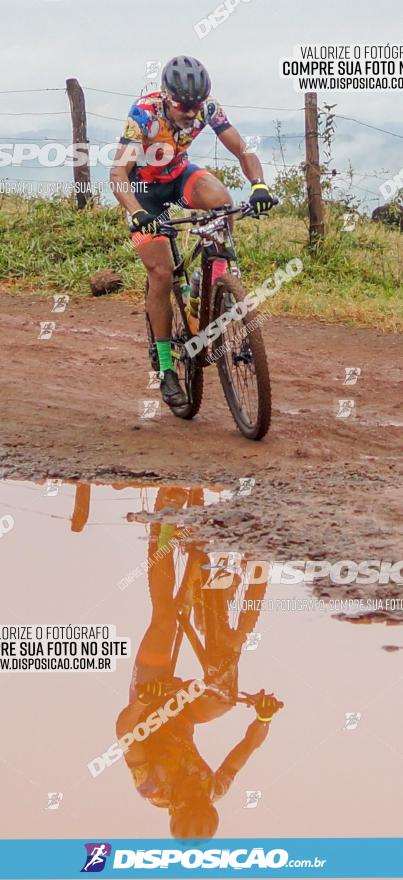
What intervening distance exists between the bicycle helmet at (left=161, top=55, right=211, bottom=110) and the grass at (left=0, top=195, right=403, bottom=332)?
15.8 ft

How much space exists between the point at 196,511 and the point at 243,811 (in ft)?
8.86

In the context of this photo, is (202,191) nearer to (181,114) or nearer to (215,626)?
(181,114)

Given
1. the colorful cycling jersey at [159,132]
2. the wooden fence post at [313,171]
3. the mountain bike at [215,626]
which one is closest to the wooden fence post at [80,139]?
the wooden fence post at [313,171]

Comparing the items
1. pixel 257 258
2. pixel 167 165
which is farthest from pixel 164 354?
pixel 257 258

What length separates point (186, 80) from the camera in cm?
650

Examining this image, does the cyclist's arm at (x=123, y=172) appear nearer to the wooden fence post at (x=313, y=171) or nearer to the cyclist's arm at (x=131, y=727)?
the cyclist's arm at (x=131, y=727)

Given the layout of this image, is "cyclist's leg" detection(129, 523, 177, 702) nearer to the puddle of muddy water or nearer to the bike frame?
the puddle of muddy water

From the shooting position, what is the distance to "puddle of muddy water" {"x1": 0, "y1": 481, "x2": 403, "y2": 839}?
3.02 m

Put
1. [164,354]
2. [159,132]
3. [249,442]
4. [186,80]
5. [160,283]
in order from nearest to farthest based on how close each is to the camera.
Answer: [186,80]
[159,132]
[249,442]
[160,283]
[164,354]

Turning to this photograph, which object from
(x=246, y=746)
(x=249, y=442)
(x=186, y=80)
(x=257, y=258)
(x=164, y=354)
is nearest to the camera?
(x=246, y=746)

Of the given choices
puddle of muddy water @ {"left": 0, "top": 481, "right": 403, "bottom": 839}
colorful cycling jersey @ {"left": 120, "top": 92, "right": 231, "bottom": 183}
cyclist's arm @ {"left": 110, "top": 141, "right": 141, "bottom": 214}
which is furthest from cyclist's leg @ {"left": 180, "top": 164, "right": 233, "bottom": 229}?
puddle of muddy water @ {"left": 0, "top": 481, "right": 403, "bottom": 839}

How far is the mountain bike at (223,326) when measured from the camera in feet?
21.2

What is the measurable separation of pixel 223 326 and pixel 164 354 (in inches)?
30.8

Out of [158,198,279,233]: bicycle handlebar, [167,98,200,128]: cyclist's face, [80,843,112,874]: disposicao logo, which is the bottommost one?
[80,843,112,874]: disposicao logo
